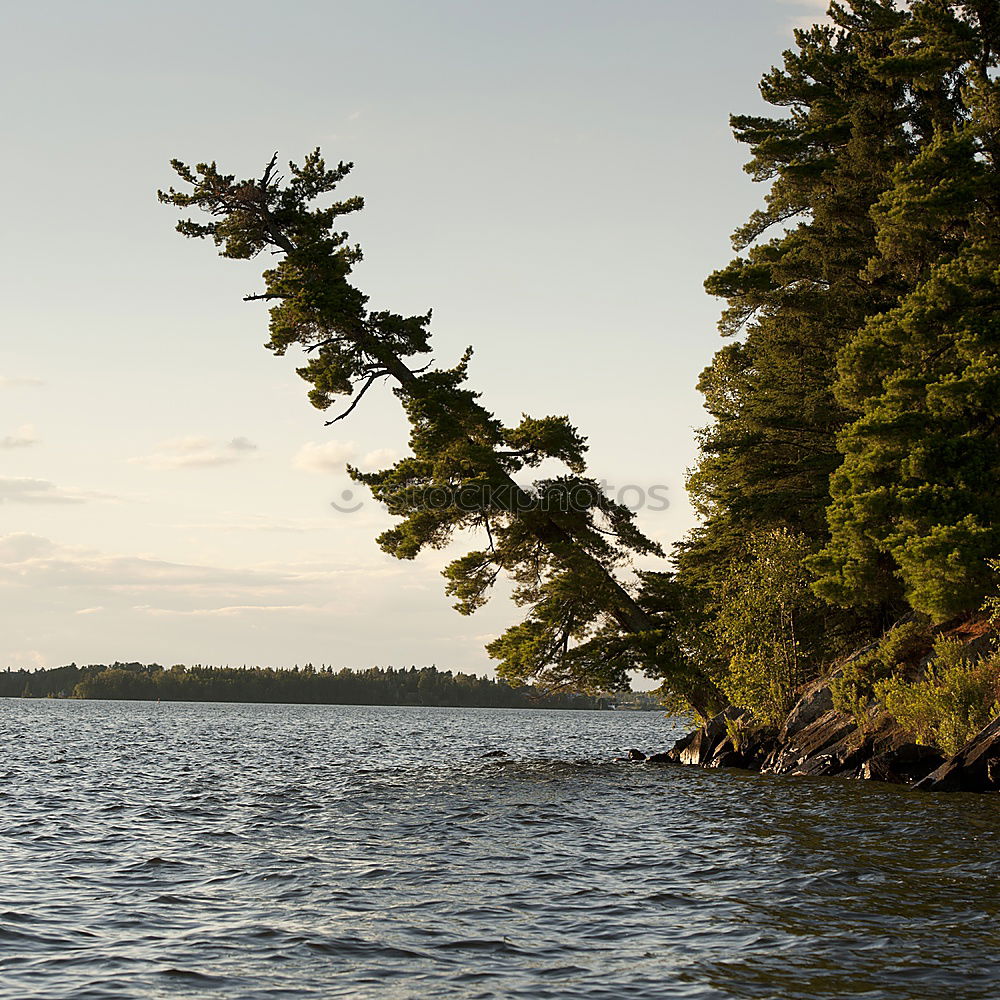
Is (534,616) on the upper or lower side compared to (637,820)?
upper

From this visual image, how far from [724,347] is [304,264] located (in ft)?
71.4

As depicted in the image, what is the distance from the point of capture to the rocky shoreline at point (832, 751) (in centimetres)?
2677

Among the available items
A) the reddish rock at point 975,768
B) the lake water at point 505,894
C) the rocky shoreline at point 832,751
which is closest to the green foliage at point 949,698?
the rocky shoreline at point 832,751

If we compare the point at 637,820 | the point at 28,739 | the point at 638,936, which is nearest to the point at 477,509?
the point at 637,820

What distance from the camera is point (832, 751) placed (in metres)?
33.5

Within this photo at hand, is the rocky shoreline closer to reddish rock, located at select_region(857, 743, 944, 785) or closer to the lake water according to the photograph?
reddish rock, located at select_region(857, 743, 944, 785)

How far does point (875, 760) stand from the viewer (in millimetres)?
30484

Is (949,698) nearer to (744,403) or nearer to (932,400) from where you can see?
(932,400)

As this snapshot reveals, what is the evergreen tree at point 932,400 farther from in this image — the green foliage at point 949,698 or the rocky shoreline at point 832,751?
the rocky shoreline at point 832,751

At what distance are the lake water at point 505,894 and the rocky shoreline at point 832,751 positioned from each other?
121cm

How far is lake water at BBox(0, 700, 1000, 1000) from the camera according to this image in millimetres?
11633

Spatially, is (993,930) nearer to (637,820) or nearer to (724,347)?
(637,820)

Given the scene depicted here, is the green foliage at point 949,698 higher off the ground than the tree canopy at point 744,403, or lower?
lower

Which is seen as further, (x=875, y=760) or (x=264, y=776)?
(x=264, y=776)
